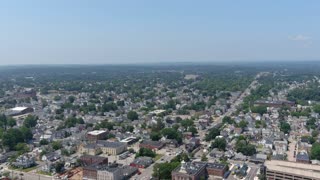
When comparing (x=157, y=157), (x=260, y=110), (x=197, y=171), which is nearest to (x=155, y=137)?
(x=157, y=157)

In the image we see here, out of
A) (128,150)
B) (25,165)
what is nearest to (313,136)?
(128,150)

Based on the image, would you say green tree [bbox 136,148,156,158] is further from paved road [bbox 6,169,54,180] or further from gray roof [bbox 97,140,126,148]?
paved road [bbox 6,169,54,180]

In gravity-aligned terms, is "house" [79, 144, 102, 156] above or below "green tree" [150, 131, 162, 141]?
below

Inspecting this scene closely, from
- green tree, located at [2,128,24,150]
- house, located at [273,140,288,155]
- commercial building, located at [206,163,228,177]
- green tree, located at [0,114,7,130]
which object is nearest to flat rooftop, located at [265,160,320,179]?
commercial building, located at [206,163,228,177]

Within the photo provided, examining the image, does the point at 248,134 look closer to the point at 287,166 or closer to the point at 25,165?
the point at 287,166

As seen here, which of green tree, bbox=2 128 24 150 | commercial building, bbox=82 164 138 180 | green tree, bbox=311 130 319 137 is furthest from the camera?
green tree, bbox=311 130 319 137

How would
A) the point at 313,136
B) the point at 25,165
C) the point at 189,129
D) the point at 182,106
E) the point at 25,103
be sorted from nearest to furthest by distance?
the point at 25,165, the point at 313,136, the point at 189,129, the point at 182,106, the point at 25,103

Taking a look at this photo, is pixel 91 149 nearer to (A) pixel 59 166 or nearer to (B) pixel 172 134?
(A) pixel 59 166
